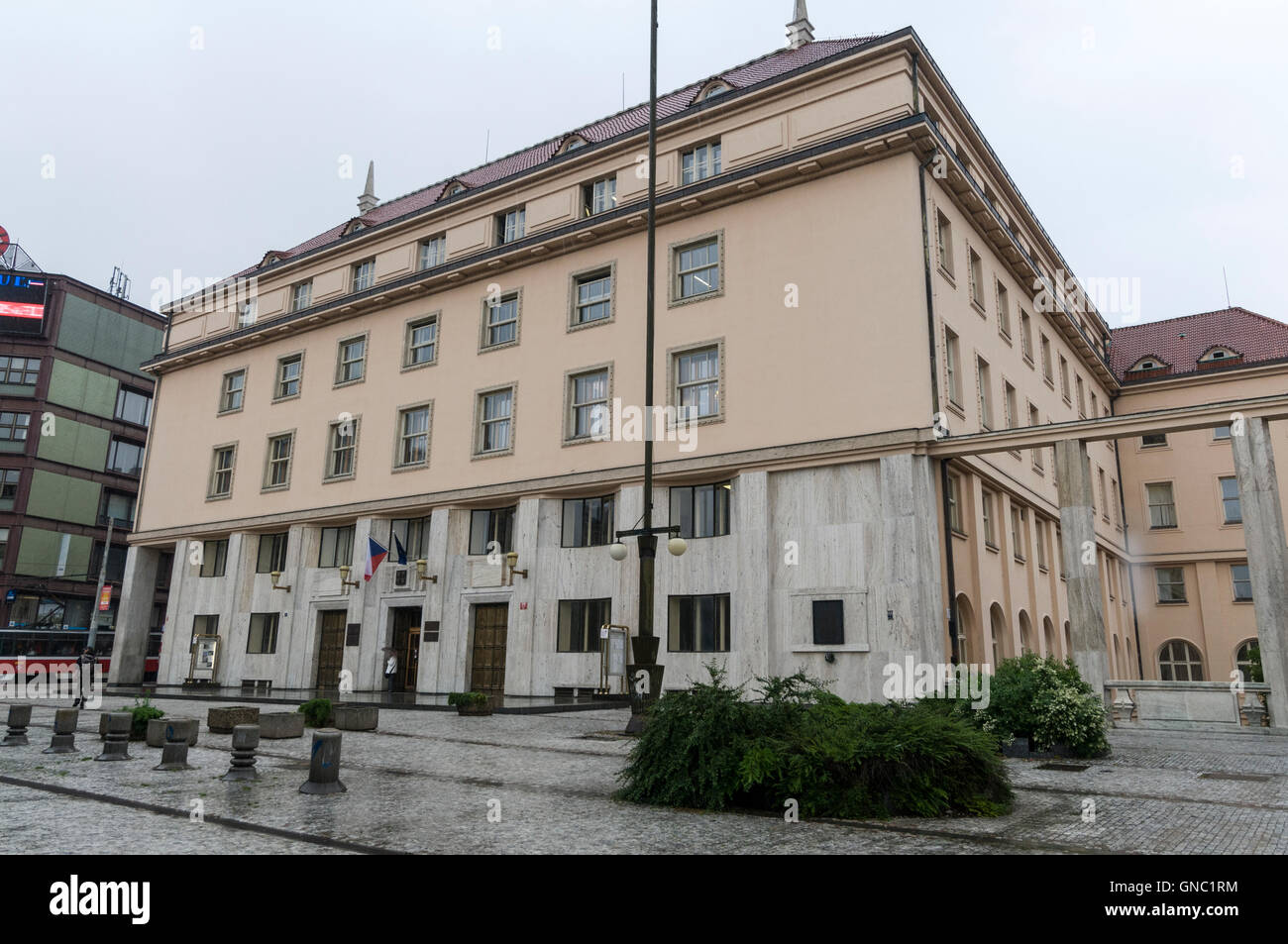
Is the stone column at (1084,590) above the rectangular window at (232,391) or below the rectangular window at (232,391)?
below

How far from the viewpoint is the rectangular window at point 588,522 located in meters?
27.7

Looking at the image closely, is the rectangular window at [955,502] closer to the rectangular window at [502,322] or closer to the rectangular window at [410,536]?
the rectangular window at [502,322]

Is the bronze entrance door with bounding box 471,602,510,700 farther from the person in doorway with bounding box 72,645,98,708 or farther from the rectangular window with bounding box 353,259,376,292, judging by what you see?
the rectangular window with bounding box 353,259,376,292

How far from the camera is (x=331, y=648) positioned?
1300 inches

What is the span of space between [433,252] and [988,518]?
2315 cm

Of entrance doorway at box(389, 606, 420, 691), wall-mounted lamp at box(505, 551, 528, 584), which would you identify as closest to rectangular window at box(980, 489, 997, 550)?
wall-mounted lamp at box(505, 551, 528, 584)

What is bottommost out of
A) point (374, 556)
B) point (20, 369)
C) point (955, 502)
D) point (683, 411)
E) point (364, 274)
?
point (374, 556)

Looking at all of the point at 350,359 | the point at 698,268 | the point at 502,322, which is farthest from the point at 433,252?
the point at 698,268

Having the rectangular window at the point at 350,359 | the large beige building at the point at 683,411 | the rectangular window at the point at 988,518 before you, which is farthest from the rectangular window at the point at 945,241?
the rectangular window at the point at 350,359

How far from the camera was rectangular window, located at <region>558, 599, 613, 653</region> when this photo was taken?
88.2ft

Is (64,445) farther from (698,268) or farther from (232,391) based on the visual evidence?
(698,268)

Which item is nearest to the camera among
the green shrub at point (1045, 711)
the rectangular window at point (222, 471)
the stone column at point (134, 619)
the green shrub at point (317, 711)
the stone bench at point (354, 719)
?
the green shrub at point (1045, 711)

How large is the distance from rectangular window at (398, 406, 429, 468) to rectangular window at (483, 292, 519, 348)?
3.68 m

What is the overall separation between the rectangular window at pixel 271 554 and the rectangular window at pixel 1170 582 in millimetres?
41141
